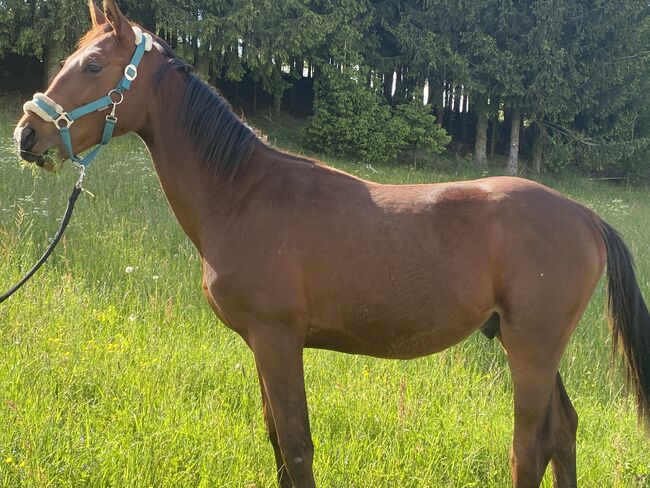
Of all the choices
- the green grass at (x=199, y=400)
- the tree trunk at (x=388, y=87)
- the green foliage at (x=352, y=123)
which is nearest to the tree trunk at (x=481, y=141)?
the green foliage at (x=352, y=123)

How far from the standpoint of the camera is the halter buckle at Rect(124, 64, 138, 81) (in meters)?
2.37

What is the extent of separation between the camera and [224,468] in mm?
2701

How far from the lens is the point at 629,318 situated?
270 centimetres

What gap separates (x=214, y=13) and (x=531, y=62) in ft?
39.5

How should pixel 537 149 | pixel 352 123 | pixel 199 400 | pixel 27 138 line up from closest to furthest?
pixel 27 138
pixel 199 400
pixel 352 123
pixel 537 149


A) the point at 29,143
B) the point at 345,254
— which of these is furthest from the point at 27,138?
the point at 345,254

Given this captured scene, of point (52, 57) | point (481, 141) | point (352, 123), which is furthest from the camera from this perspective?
point (481, 141)

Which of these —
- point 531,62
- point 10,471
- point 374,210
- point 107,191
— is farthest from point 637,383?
point 531,62

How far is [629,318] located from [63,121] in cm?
300

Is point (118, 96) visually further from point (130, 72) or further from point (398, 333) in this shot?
point (398, 333)

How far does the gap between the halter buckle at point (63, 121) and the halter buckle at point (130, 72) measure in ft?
1.07

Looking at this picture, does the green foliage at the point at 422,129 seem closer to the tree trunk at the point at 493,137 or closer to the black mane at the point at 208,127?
the tree trunk at the point at 493,137

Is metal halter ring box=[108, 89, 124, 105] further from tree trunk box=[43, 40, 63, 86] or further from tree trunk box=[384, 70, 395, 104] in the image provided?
tree trunk box=[384, 70, 395, 104]

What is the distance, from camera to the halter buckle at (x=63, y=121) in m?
2.26
